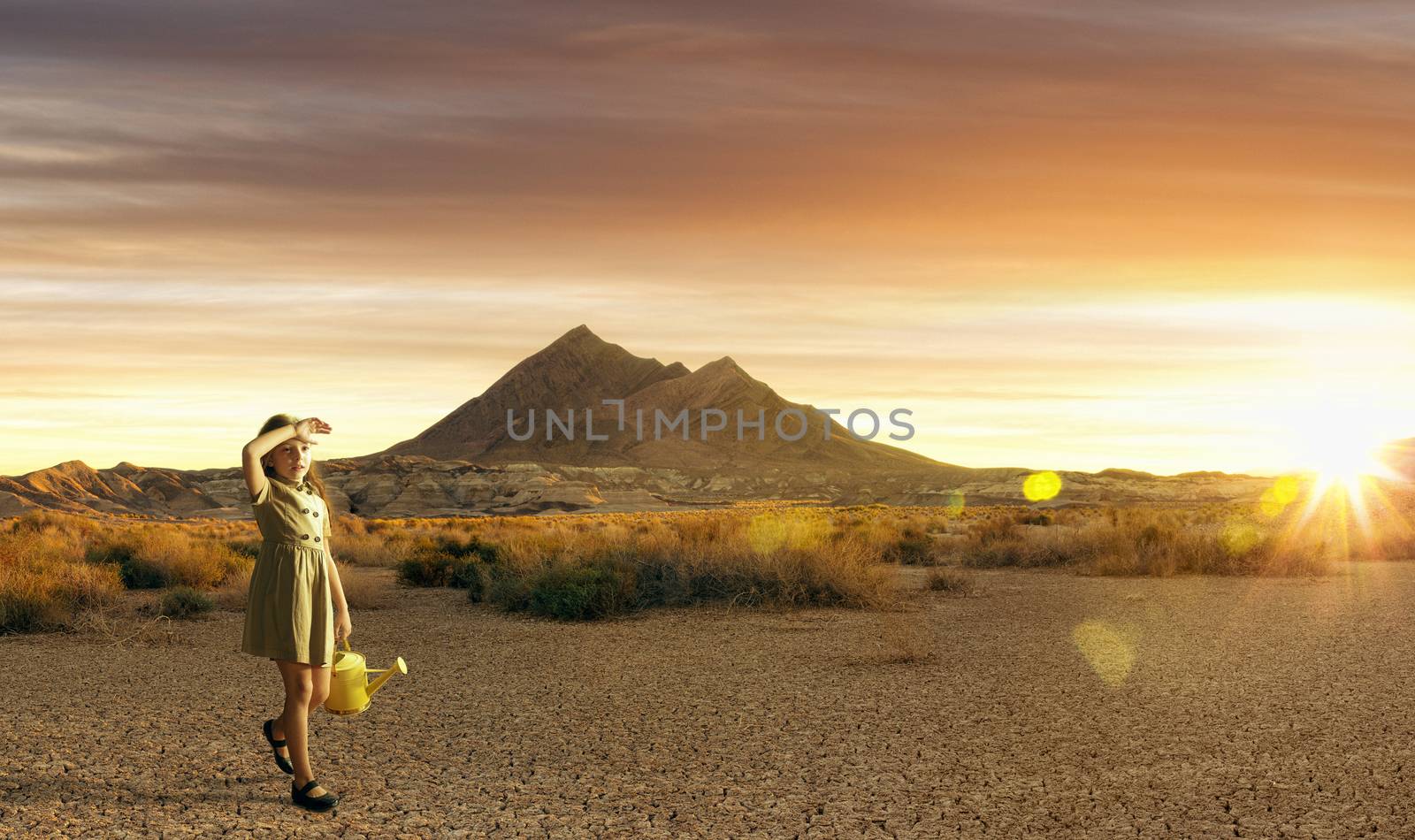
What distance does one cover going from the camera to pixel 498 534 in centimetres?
3731

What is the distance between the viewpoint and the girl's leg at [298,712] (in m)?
6.27

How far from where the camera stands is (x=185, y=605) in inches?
640

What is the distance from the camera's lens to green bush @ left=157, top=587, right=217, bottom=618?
16.2 m

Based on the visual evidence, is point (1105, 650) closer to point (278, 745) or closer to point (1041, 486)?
point (278, 745)

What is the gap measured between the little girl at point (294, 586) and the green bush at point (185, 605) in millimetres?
10922

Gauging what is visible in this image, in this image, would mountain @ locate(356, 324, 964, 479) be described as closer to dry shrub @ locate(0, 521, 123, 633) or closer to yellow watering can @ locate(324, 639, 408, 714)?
dry shrub @ locate(0, 521, 123, 633)

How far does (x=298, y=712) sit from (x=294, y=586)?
2.26ft

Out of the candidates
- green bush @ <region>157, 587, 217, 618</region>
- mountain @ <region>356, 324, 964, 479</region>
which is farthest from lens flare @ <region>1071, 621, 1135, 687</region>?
mountain @ <region>356, 324, 964, 479</region>

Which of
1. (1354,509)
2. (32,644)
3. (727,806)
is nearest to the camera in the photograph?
(727,806)

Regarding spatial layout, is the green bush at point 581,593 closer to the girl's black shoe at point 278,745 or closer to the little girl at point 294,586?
the girl's black shoe at point 278,745

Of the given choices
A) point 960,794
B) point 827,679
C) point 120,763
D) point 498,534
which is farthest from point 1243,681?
point 498,534

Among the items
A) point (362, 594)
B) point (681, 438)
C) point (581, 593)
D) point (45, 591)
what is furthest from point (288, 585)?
point (681, 438)

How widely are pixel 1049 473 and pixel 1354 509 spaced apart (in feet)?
309

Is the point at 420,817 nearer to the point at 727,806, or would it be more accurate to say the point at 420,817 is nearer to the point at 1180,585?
the point at 727,806
